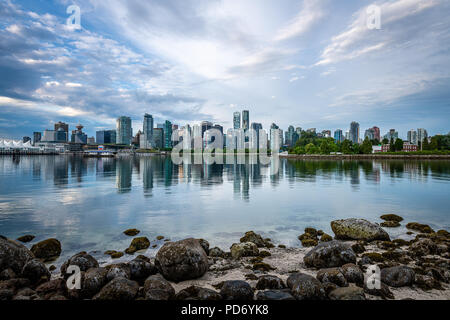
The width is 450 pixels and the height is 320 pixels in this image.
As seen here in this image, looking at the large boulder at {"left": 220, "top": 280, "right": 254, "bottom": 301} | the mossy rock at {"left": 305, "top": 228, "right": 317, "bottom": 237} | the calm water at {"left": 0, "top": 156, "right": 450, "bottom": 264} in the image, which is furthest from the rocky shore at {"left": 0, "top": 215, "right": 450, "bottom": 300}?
the mossy rock at {"left": 305, "top": 228, "right": 317, "bottom": 237}

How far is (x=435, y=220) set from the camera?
25.4m

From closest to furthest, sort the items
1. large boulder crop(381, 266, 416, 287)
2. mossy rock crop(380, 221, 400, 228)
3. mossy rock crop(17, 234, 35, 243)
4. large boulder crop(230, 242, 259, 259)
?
large boulder crop(381, 266, 416, 287) < large boulder crop(230, 242, 259, 259) < mossy rock crop(17, 234, 35, 243) < mossy rock crop(380, 221, 400, 228)

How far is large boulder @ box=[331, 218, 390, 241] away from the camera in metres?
18.5

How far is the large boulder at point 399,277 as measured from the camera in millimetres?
11453

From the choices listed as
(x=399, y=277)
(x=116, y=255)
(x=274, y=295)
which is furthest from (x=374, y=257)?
(x=116, y=255)

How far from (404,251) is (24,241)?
26.1m

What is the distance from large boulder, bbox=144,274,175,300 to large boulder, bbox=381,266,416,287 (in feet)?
31.6

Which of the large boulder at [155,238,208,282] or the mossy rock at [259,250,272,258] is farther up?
the large boulder at [155,238,208,282]

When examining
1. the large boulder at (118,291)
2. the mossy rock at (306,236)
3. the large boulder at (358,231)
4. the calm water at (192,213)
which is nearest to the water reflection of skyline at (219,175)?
the calm water at (192,213)

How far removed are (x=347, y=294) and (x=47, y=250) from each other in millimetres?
17059

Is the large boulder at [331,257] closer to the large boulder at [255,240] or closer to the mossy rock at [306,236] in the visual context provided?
the large boulder at [255,240]

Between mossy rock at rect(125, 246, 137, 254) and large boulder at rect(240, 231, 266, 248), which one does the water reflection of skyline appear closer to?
large boulder at rect(240, 231, 266, 248)

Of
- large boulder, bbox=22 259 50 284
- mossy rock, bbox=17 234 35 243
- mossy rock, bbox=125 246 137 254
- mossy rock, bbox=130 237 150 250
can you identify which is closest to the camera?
large boulder, bbox=22 259 50 284
